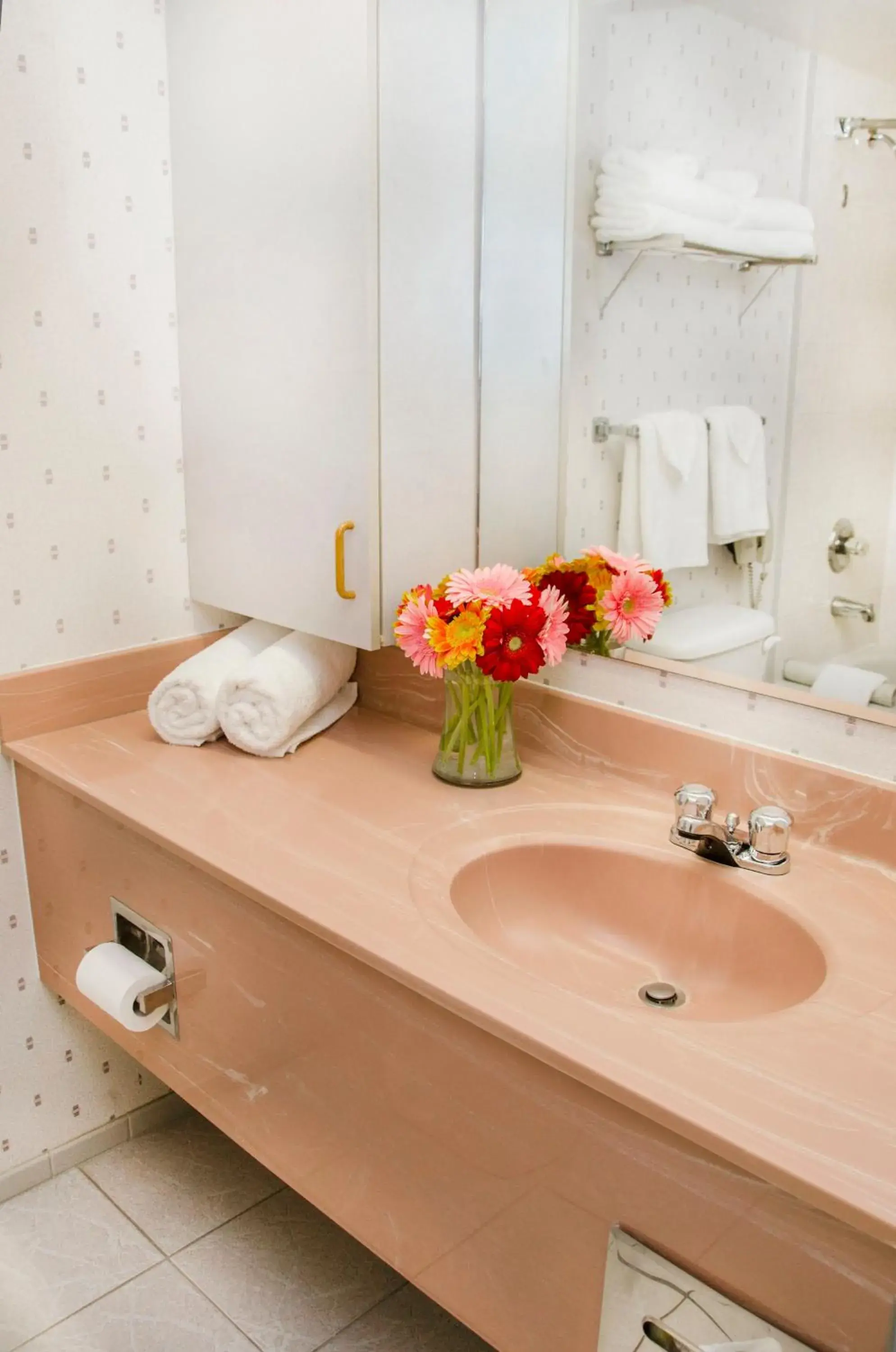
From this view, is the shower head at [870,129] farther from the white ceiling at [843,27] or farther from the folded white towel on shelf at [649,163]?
the folded white towel on shelf at [649,163]

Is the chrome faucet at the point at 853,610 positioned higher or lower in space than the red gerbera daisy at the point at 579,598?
higher

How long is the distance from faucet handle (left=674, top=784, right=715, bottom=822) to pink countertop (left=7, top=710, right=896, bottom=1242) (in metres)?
0.06

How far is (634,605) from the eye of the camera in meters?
1.53

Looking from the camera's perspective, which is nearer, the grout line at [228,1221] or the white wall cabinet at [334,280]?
the white wall cabinet at [334,280]

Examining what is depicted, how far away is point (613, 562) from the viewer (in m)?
1.55

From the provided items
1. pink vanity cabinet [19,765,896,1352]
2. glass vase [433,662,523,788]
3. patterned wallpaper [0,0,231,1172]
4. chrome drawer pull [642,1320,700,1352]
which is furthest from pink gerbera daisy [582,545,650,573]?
chrome drawer pull [642,1320,700,1352]

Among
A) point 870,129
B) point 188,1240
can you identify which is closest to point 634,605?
point 870,129

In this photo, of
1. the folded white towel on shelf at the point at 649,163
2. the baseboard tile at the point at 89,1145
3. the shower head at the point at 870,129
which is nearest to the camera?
the shower head at the point at 870,129

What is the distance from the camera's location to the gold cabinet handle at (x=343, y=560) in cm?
158

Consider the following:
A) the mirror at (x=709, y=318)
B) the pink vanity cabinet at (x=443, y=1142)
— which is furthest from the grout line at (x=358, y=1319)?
the mirror at (x=709, y=318)

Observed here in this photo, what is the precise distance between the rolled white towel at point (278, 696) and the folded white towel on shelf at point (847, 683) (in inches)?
27.1

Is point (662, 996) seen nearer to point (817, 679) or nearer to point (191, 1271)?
point (817, 679)

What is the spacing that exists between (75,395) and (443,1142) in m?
1.18

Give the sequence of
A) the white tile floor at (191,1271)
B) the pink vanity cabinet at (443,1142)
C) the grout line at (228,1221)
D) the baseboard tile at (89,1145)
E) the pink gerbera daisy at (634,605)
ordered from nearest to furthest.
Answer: the pink vanity cabinet at (443,1142) → the pink gerbera daisy at (634,605) → the white tile floor at (191,1271) → the grout line at (228,1221) → the baseboard tile at (89,1145)
